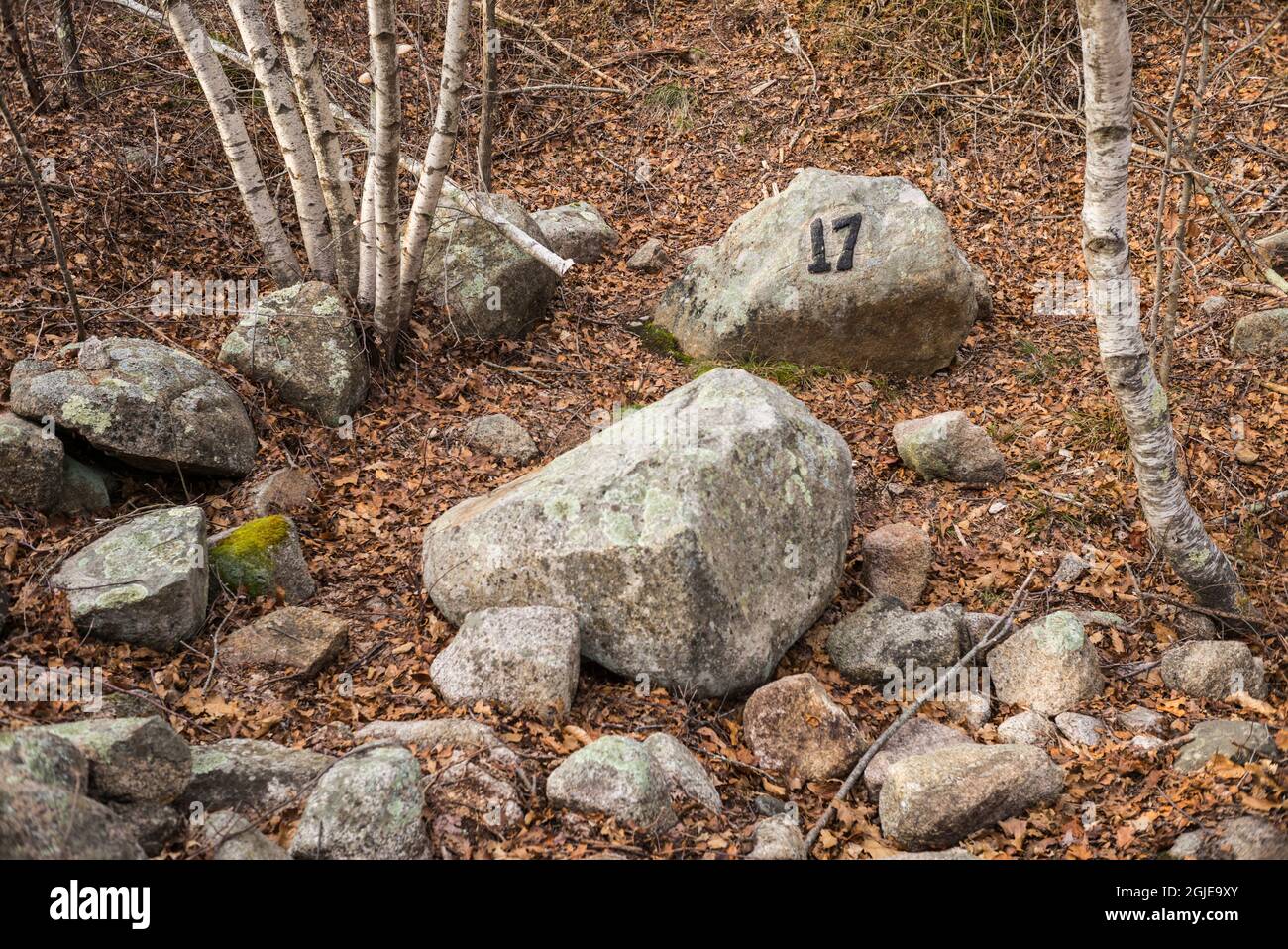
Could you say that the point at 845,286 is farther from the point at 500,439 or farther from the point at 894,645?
the point at 894,645

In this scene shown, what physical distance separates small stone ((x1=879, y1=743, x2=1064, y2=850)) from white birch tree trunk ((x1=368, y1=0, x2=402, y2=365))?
521cm

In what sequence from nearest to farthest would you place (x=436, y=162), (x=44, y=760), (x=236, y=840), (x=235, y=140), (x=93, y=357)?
(x=44, y=760) → (x=236, y=840) → (x=93, y=357) → (x=436, y=162) → (x=235, y=140)

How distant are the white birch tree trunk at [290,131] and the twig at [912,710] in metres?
5.72

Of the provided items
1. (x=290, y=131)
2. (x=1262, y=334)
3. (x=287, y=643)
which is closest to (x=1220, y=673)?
(x=1262, y=334)

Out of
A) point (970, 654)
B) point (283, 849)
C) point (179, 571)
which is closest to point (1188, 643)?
point (970, 654)

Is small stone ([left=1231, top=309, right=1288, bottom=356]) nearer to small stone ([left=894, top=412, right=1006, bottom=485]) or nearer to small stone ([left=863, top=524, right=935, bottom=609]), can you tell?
small stone ([left=894, top=412, right=1006, bottom=485])

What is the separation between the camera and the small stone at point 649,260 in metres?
9.69

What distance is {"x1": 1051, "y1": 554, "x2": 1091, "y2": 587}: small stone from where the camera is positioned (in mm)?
6102

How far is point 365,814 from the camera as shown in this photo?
147 inches

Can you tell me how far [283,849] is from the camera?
367 cm

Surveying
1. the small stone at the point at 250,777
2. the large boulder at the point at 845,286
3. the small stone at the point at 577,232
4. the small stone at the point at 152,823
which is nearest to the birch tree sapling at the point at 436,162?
Answer: the small stone at the point at 577,232

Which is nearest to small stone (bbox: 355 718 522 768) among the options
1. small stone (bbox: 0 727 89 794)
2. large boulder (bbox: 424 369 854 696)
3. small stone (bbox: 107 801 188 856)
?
large boulder (bbox: 424 369 854 696)

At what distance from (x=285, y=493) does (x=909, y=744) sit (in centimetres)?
434
